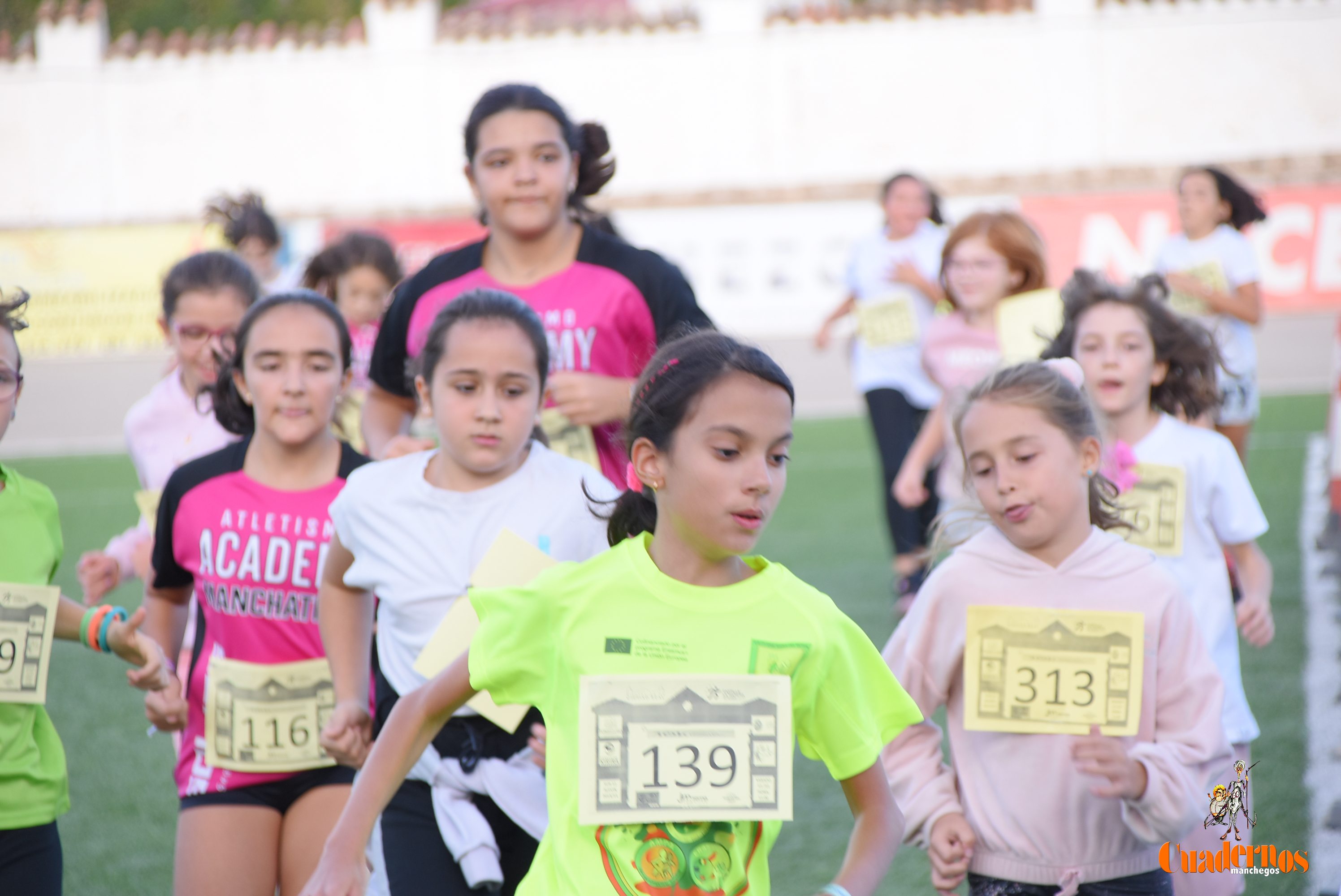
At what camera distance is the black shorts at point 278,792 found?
339 cm

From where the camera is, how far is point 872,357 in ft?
25.7

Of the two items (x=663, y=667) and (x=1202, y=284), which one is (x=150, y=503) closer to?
(x=663, y=667)

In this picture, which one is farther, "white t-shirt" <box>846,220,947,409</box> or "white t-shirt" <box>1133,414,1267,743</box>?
"white t-shirt" <box>846,220,947,409</box>

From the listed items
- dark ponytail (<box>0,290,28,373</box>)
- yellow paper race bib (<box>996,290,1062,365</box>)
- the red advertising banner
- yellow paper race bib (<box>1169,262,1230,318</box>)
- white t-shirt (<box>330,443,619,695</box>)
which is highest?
the red advertising banner

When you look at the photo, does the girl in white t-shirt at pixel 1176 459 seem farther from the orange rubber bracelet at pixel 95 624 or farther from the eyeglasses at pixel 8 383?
the eyeglasses at pixel 8 383

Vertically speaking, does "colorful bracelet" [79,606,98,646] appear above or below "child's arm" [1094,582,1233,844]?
above

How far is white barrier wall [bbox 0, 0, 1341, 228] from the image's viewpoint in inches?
902

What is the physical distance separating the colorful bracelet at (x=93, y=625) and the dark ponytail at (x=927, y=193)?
5831 millimetres

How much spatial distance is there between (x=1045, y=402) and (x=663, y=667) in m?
1.15

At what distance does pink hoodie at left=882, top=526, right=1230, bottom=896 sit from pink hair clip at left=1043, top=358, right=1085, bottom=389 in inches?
13.5

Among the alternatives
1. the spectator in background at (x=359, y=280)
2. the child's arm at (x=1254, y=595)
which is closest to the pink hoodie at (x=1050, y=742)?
the child's arm at (x=1254, y=595)

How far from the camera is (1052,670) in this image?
111 inches

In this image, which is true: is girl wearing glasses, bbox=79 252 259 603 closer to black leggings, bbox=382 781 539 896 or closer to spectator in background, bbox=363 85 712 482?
spectator in background, bbox=363 85 712 482

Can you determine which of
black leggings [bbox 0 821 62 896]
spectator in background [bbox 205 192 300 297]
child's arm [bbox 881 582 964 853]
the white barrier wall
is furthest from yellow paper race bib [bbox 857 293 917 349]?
the white barrier wall
